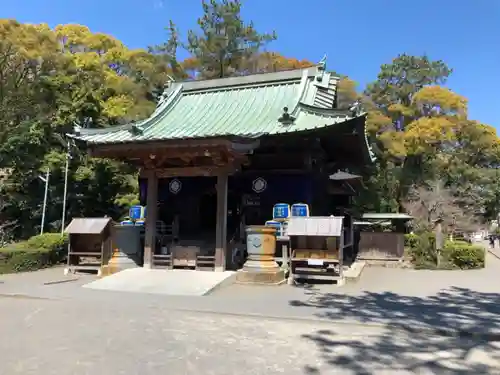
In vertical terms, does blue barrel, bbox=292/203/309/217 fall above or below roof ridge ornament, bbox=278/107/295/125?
below

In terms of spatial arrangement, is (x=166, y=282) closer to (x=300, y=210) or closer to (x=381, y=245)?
(x=300, y=210)

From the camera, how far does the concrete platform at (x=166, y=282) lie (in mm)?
10461

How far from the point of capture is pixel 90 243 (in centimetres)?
1376

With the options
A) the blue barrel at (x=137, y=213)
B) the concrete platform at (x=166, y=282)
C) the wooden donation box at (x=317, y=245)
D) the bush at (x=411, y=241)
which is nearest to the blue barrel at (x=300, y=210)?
the wooden donation box at (x=317, y=245)

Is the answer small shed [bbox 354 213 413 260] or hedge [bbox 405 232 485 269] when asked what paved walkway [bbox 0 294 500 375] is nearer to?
hedge [bbox 405 232 485 269]

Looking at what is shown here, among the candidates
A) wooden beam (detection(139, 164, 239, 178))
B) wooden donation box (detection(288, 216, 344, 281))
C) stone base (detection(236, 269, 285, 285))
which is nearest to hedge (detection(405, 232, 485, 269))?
wooden donation box (detection(288, 216, 344, 281))

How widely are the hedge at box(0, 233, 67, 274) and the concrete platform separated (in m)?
4.45

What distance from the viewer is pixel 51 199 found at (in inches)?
960

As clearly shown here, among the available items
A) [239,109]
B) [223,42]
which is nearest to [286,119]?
[239,109]

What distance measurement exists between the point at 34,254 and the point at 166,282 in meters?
6.35

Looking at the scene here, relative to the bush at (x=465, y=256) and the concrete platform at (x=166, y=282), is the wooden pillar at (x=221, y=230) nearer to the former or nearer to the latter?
the concrete platform at (x=166, y=282)

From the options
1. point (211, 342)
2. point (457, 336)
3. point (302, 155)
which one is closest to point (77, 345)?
point (211, 342)

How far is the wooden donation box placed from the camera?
1123cm

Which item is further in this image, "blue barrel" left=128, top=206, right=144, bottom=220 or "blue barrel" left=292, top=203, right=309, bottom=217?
"blue barrel" left=128, top=206, right=144, bottom=220
